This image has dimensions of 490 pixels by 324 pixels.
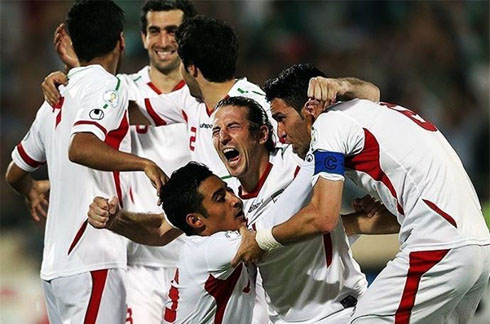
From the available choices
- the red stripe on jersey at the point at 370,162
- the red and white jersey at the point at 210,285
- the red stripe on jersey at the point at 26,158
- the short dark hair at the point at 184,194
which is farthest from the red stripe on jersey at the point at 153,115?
the red stripe on jersey at the point at 370,162

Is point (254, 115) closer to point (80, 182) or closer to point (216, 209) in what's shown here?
point (216, 209)

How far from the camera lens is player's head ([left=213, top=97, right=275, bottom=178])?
5.05 meters

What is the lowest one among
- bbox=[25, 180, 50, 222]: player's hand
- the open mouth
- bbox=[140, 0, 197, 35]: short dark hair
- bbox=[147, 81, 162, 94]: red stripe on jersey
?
bbox=[25, 180, 50, 222]: player's hand

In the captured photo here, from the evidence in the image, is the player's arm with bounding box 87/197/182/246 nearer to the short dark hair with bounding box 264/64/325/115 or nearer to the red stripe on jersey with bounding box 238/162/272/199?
the red stripe on jersey with bounding box 238/162/272/199

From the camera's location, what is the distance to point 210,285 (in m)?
4.78

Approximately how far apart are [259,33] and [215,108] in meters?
6.88

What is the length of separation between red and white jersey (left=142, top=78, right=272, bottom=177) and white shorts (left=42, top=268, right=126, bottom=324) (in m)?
0.77

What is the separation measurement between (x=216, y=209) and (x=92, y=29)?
132 cm

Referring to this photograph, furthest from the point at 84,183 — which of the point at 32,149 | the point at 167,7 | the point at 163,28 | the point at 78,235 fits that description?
the point at 167,7

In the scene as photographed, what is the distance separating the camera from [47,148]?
18.4 ft

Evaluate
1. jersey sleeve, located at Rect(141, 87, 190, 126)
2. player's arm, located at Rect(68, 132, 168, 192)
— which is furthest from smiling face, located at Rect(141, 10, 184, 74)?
player's arm, located at Rect(68, 132, 168, 192)

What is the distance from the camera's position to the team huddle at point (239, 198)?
4.56 meters

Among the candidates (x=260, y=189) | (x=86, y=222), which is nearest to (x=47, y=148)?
(x=86, y=222)

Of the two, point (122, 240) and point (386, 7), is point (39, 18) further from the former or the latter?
point (122, 240)
